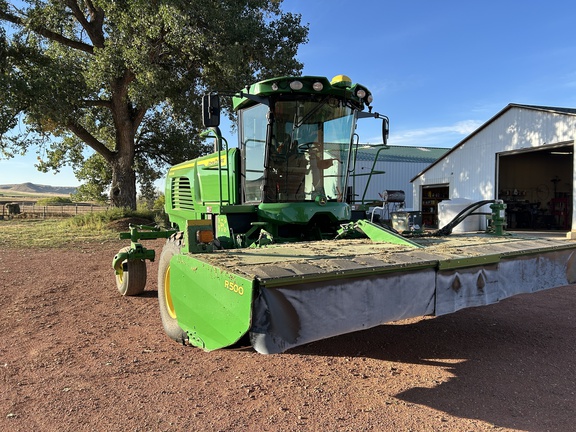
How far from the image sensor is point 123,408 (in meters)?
2.96

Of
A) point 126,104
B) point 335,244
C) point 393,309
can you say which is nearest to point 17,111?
point 126,104

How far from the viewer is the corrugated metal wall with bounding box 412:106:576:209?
14370 millimetres

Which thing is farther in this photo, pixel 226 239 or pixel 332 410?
pixel 226 239

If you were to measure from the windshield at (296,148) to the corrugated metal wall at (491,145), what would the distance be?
12180 millimetres

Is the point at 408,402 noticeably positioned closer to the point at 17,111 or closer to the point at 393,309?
the point at 393,309

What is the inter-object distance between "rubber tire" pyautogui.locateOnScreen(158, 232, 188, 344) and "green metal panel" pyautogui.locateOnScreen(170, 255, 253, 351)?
837 mm

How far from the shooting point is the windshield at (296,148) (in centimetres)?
479

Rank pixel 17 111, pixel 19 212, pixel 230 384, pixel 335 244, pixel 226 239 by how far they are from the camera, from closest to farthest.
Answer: pixel 230 384 → pixel 335 244 → pixel 226 239 → pixel 17 111 → pixel 19 212

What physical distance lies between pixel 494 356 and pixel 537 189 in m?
20.7

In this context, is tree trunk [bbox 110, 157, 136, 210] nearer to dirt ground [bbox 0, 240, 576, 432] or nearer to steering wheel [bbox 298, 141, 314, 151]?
dirt ground [bbox 0, 240, 576, 432]

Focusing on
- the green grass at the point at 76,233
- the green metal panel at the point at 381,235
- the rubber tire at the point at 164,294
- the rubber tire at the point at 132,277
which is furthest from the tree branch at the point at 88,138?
the green metal panel at the point at 381,235

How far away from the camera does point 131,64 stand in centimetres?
1380

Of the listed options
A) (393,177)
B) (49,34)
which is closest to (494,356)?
(49,34)

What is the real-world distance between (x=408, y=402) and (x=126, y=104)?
1763 centimetres
